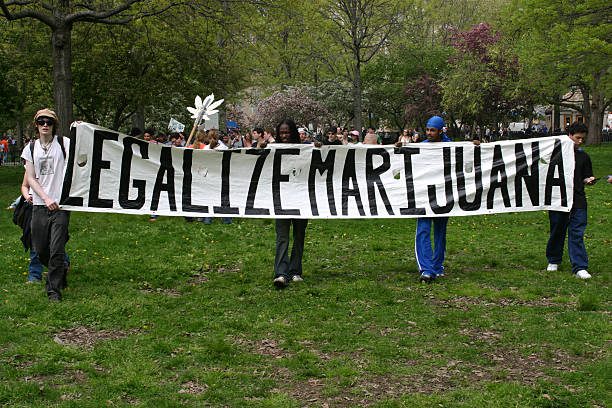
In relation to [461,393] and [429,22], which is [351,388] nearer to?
[461,393]

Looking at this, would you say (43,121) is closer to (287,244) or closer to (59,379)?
(287,244)

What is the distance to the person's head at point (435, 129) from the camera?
9602 mm

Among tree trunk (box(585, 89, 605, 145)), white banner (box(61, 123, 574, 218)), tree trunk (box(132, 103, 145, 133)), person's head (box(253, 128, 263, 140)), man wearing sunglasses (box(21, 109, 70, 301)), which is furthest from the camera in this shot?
tree trunk (box(585, 89, 605, 145))

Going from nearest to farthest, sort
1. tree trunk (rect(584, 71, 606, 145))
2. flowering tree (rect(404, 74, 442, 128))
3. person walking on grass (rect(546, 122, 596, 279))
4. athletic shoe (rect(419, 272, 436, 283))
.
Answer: athletic shoe (rect(419, 272, 436, 283))
person walking on grass (rect(546, 122, 596, 279))
tree trunk (rect(584, 71, 606, 145))
flowering tree (rect(404, 74, 442, 128))

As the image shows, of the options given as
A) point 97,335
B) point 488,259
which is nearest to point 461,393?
point 97,335

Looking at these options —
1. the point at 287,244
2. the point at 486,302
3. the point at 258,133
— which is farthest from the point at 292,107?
the point at 486,302

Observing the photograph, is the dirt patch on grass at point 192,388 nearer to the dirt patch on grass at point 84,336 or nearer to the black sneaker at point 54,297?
the dirt patch on grass at point 84,336

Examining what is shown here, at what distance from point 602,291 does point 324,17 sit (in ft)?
105

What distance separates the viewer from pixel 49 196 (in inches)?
323

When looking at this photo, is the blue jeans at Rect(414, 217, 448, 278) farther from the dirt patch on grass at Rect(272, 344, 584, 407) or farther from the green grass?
the dirt patch on grass at Rect(272, 344, 584, 407)

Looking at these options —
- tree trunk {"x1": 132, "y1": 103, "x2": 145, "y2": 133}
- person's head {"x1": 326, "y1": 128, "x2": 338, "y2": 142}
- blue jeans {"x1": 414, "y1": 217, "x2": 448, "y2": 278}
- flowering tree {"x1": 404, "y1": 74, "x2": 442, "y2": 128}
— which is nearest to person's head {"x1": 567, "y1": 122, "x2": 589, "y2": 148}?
blue jeans {"x1": 414, "y1": 217, "x2": 448, "y2": 278}

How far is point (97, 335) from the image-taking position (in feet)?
23.3

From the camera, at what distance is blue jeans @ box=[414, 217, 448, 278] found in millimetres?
9133

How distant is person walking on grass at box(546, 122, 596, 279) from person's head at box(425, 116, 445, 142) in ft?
5.21
